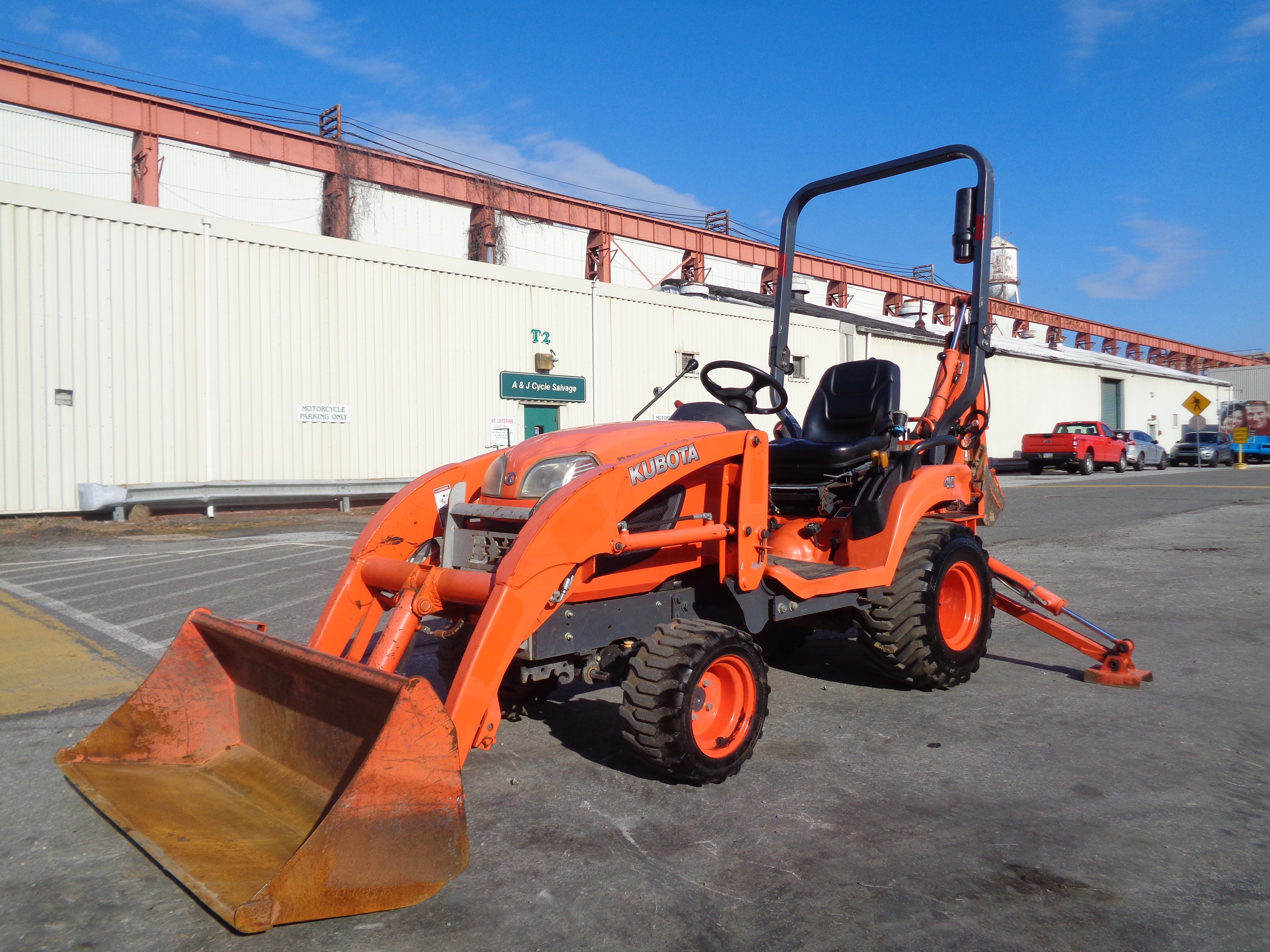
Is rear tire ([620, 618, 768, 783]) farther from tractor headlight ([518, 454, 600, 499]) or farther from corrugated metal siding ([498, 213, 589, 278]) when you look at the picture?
corrugated metal siding ([498, 213, 589, 278])

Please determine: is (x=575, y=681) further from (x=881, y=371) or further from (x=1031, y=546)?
(x=1031, y=546)

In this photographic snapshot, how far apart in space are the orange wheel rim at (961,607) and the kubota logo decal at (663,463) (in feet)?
7.03

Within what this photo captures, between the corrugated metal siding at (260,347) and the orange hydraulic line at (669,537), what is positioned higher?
the corrugated metal siding at (260,347)

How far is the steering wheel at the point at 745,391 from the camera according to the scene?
464cm

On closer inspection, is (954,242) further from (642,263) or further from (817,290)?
(817,290)

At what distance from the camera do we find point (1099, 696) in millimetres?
5047

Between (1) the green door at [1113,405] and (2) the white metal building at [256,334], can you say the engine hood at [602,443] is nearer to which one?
(2) the white metal building at [256,334]

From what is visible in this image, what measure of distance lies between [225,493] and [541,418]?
6648mm

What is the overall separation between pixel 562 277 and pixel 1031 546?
35.3ft

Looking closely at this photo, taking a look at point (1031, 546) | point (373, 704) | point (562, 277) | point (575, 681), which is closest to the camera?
point (373, 704)

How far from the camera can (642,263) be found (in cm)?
3247

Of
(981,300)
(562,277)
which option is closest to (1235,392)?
(562,277)

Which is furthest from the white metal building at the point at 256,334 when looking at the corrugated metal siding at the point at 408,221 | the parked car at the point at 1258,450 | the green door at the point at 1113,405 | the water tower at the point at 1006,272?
the water tower at the point at 1006,272

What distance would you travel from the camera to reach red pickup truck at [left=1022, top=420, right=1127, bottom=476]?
29750mm
